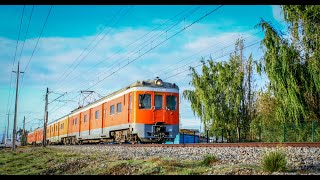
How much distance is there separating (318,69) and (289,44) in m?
3.22

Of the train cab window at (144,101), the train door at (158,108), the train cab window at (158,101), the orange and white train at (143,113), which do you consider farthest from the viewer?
the train cab window at (158,101)

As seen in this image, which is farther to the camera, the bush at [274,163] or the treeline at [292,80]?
the treeline at [292,80]

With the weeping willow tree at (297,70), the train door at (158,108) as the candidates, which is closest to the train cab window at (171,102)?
the train door at (158,108)

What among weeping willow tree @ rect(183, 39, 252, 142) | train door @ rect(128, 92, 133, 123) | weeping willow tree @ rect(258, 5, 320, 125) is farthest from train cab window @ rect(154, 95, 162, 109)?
weeping willow tree @ rect(183, 39, 252, 142)

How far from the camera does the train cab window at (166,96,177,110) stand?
1938 centimetres

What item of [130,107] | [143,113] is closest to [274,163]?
[143,113]

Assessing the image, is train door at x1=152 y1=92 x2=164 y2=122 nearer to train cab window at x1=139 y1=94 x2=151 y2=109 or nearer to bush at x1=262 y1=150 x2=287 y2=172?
train cab window at x1=139 y1=94 x2=151 y2=109

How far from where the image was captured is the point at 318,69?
1944 cm

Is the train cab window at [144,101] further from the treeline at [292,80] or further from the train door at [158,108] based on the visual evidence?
the treeline at [292,80]

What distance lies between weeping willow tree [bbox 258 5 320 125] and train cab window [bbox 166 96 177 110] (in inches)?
245

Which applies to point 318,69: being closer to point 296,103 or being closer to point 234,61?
point 296,103

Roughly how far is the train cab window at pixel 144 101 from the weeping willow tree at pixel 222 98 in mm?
11554

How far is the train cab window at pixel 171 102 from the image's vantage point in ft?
63.6
